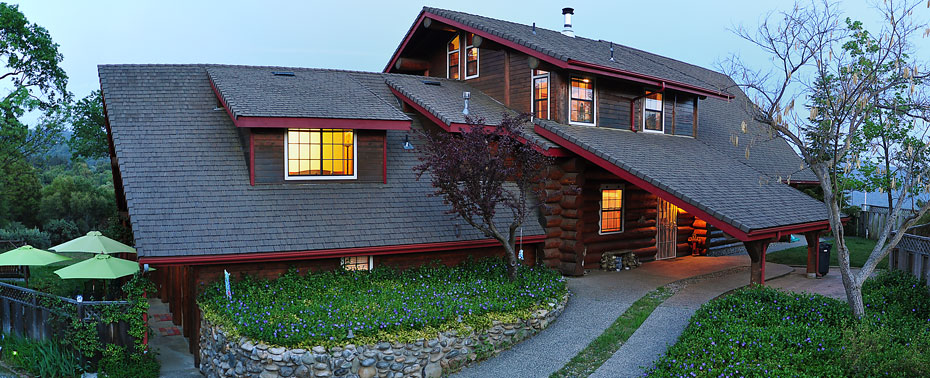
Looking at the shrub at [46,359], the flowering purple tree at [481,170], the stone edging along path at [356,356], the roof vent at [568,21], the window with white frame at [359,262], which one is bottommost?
the shrub at [46,359]

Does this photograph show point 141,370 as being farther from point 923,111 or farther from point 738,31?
point 923,111

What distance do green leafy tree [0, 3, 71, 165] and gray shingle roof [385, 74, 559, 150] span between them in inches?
625

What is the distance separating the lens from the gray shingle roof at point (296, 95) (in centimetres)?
1247

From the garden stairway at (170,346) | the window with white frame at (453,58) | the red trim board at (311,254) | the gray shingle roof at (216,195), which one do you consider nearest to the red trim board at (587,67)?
the window with white frame at (453,58)

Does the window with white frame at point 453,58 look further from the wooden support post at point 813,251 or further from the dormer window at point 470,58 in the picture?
the wooden support post at point 813,251

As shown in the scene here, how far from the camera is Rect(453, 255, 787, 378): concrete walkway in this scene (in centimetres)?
923

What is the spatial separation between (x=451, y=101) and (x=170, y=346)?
8800 millimetres

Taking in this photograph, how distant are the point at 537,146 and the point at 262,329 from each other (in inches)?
288

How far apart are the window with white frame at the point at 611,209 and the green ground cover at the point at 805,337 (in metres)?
5.13

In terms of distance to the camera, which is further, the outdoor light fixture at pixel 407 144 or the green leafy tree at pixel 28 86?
the green leafy tree at pixel 28 86

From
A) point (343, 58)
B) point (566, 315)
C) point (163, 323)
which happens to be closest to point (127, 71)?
point (163, 323)

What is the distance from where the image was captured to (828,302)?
9.61 m

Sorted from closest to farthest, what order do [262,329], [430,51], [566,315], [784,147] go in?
1. [262,329]
2. [566,315]
3. [430,51]
4. [784,147]

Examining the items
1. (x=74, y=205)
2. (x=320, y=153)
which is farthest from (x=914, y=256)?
(x=74, y=205)
